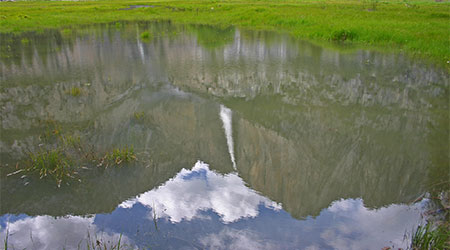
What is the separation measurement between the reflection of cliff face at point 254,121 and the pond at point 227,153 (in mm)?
38

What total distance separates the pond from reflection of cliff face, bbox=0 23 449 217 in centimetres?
4

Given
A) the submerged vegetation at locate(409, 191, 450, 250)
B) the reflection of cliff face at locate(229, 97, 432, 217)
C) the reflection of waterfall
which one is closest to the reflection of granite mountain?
the reflection of waterfall

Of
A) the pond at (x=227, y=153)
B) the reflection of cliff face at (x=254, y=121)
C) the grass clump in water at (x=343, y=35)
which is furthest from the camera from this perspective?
the grass clump in water at (x=343, y=35)

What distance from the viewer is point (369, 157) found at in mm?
5922

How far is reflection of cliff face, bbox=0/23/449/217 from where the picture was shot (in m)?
5.12

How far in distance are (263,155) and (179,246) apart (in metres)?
2.92

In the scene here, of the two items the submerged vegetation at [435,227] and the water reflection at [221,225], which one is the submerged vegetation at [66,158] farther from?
the submerged vegetation at [435,227]

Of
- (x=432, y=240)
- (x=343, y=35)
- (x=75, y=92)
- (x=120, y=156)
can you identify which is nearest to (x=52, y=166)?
(x=120, y=156)

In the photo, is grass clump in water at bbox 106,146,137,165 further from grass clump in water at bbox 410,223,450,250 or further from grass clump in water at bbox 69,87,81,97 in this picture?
grass clump in water at bbox 410,223,450,250

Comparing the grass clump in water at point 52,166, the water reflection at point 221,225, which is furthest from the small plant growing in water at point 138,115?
the water reflection at point 221,225

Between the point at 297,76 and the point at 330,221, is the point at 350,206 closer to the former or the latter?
the point at 330,221

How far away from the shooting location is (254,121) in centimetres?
756

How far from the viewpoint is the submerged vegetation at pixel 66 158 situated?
527cm

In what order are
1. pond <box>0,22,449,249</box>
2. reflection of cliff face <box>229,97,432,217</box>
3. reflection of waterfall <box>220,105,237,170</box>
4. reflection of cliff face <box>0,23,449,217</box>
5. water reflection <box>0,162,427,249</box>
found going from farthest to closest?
reflection of waterfall <box>220,105,237,170</box> → reflection of cliff face <box>0,23,449,217</box> → reflection of cliff face <box>229,97,432,217</box> → pond <box>0,22,449,249</box> → water reflection <box>0,162,427,249</box>
